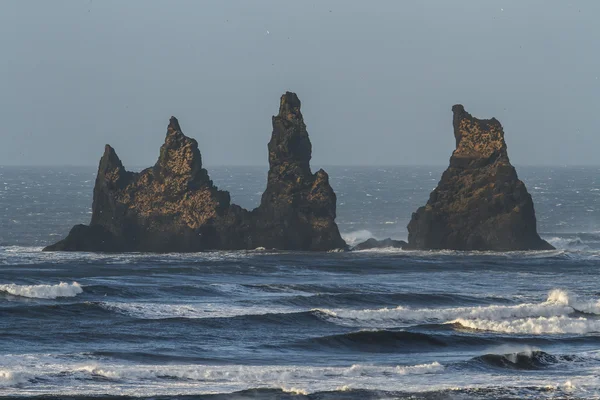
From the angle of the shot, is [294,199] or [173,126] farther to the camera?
[173,126]

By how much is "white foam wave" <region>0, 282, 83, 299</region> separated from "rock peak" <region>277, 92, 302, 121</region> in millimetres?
34325

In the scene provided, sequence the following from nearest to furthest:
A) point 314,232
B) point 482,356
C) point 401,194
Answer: point 482,356
point 314,232
point 401,194

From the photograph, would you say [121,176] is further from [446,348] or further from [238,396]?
A: [238,396]

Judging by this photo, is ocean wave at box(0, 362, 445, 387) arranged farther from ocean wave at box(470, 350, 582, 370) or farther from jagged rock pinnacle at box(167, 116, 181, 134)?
jagged rock pinnacle at box(167, 116, 181, 134)

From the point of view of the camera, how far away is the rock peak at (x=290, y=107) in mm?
99000

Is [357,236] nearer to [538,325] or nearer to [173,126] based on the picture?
[173,126]

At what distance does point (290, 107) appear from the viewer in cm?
9906

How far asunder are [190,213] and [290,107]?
37.3ft

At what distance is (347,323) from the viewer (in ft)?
196

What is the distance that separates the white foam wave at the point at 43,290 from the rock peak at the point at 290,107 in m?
34.3

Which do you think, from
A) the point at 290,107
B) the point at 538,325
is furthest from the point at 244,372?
the point at 290,107

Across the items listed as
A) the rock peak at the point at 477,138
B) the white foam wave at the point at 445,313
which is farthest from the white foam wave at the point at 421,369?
the rock peak at the point at 477,138

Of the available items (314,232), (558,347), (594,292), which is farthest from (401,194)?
(558,347)

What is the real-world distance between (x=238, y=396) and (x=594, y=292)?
34.3m
